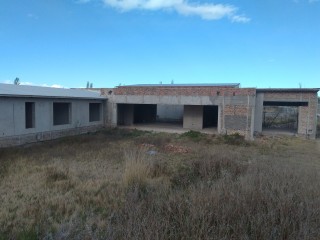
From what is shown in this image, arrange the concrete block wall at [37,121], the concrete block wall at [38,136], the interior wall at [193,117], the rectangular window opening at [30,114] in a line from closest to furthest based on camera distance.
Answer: the concrete block wall at [37,121]
the concrete block wall at [38,136]
the rectangular window opening at [30,114]
the interior wall at [193,117]

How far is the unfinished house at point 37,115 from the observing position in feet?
46.6

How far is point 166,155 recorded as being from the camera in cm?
1238

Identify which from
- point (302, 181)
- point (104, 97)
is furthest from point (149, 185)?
point (104, 97)

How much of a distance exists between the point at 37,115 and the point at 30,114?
54cm

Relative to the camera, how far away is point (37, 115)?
53.3 feet

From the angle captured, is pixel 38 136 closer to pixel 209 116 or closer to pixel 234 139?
pixel 234 139

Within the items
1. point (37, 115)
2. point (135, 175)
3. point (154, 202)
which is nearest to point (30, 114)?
point (37, 115)

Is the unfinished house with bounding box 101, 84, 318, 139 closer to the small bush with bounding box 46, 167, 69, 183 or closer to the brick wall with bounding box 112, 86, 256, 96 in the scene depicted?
the brick wall with bounding box 112, 86, 256, 96

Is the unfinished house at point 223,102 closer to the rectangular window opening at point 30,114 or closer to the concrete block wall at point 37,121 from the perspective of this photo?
the concrete block wall at point 37,121

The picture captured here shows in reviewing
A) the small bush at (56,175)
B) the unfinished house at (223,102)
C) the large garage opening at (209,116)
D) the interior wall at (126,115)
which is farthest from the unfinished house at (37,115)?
the large garage opening at (209,116)

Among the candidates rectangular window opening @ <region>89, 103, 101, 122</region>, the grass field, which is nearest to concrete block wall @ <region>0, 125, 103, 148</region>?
rectangular window opening @ <region>89, 103, 101, 122</region>

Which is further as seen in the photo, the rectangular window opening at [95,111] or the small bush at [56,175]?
the rectangular window opening at [95,111]

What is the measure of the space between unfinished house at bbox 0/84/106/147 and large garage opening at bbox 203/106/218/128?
937 cm

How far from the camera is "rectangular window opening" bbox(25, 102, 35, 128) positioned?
16172 millimetres
